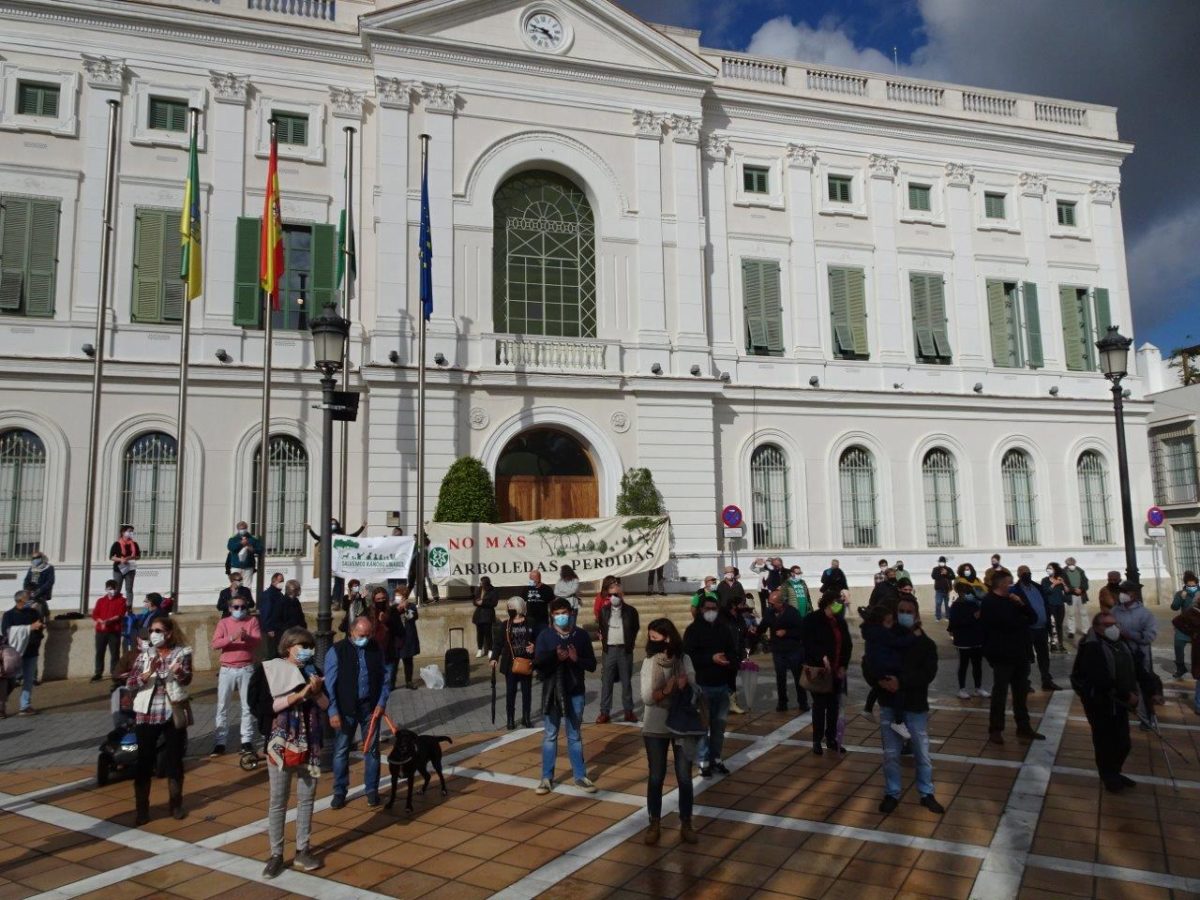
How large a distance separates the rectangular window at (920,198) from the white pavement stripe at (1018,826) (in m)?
19.6

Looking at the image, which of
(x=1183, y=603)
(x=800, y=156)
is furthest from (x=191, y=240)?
(x=1183, y=603)

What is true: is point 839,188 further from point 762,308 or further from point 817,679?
point 817,679

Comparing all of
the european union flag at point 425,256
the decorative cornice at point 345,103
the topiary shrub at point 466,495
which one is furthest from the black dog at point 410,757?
the decorative cornice at point 345,103

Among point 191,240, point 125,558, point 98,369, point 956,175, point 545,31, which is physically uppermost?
point 545,31

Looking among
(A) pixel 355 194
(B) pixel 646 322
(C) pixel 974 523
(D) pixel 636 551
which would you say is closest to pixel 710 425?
(B) pixel 646 322

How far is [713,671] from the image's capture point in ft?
27.1

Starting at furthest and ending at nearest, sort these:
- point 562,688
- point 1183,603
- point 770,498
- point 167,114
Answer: point 770,498, point 167,114, point 1183,603, point 562,688

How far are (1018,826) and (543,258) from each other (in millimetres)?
18143

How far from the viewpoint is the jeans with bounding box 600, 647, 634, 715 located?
11.0 m

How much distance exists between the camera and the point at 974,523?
2444 centimetres

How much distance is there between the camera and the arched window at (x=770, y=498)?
2303 centimetres

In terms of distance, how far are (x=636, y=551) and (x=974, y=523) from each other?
1153 centimetres

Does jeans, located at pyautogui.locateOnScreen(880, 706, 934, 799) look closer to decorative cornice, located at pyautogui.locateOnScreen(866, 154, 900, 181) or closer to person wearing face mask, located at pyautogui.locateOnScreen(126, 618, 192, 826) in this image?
person wearing face mask, located at pyautogui.locateOnScreen(126, 618, 192, 826)

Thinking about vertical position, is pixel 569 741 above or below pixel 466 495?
below
